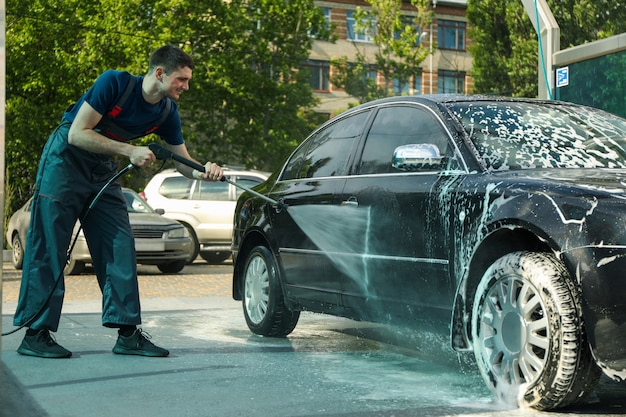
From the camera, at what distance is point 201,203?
62.0 feet

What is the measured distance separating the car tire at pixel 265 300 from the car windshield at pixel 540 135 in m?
2.04

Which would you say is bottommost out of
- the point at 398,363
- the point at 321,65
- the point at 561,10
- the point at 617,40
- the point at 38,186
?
the point at 398,363

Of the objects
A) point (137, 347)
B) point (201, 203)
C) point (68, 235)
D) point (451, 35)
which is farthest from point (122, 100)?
point (451, 35)

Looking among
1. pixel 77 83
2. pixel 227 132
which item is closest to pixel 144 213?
pixel 77 83

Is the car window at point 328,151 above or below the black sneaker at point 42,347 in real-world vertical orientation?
above

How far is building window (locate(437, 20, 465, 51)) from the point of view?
59.6 meters

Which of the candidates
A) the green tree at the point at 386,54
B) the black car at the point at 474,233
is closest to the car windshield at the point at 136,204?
the black car at the point at 474,233

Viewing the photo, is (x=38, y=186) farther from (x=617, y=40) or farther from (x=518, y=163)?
(x=617, y=40)

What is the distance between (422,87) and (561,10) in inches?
1653

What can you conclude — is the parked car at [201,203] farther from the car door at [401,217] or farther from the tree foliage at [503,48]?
the tree foliage at [503,48]

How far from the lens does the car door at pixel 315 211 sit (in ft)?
20.6

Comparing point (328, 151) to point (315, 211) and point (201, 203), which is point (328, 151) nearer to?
point (315, 211)

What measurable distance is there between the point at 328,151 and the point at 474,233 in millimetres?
1964

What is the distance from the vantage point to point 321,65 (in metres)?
55.6
